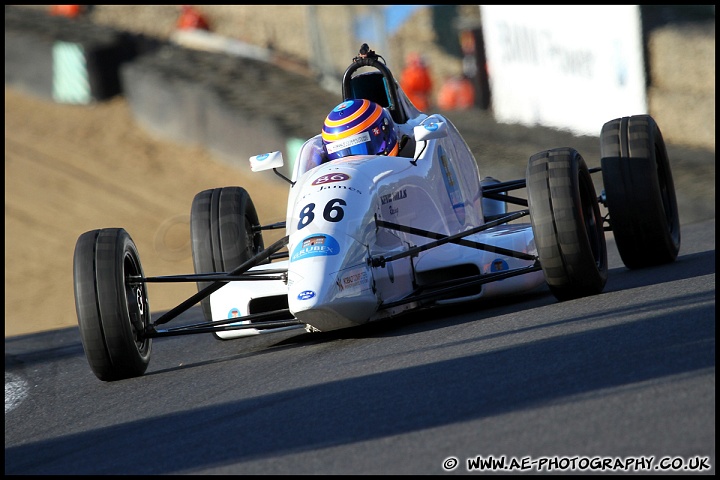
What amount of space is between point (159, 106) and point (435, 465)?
1896 cm

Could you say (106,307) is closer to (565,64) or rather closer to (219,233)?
(219,233)

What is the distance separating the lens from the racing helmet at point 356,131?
8.59 metres

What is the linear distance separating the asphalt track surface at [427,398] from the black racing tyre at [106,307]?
0.51 feet

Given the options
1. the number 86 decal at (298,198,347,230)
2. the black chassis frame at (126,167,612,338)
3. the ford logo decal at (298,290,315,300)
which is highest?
the number 86 decal at (298,198,347,230)

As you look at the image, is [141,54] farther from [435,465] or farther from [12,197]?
[435,465]

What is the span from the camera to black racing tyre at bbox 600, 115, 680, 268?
333 inches

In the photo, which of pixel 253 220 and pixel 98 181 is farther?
pixel 98 181

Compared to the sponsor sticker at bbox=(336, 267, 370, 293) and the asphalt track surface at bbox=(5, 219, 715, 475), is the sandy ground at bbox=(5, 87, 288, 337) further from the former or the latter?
the sponsor sticker at bbox=(336, 267, 370, 293)

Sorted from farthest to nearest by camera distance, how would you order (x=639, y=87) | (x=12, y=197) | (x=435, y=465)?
(x=12, y=197), (x=639, y=87), (x=435, y=465)

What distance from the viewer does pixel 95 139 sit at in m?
23.0

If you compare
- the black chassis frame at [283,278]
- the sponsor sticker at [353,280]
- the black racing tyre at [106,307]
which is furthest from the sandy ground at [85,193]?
the sponsor sticker at [353,280]

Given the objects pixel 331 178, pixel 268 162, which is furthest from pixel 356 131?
pixel 331 178

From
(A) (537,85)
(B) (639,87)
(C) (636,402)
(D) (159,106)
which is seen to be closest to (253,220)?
(C) (636,402)

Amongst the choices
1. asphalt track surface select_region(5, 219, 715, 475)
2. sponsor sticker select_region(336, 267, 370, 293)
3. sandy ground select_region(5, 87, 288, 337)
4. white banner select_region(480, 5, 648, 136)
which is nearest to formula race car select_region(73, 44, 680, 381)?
sponsor sticker select_region(336, 267, 370, 293)
